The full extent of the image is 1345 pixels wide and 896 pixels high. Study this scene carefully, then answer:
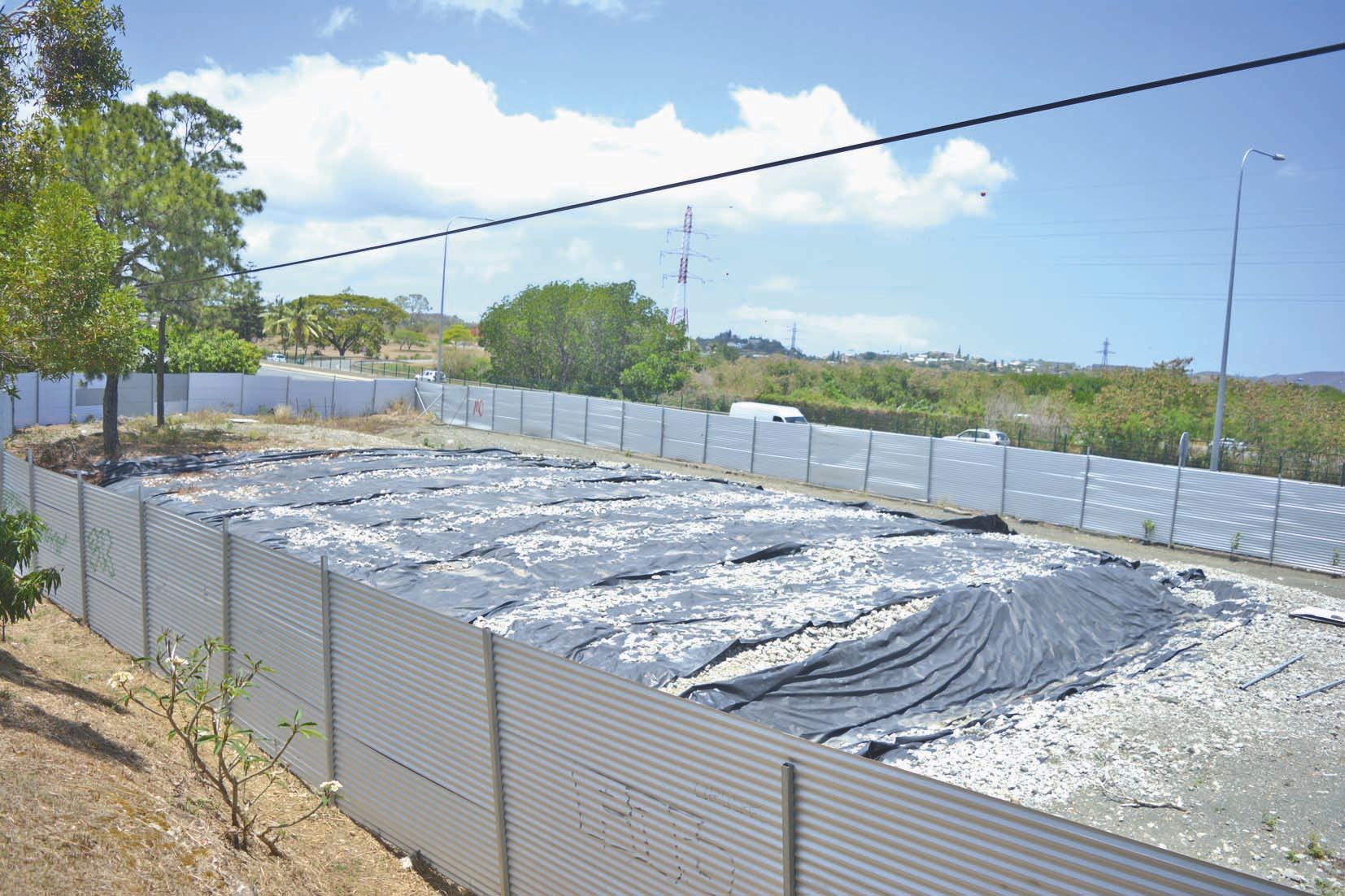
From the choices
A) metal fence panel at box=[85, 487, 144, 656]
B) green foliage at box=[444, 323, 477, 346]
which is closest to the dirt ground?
metal fence panel at box=[85, 487, 144, 656]

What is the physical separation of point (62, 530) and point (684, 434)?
21.4 m

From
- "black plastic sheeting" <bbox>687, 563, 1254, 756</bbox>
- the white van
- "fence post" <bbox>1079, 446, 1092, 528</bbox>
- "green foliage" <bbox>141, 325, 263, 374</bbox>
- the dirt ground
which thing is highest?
"green foliage" <bbox>141, 325, 263, 374</bbox>

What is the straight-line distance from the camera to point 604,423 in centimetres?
3428

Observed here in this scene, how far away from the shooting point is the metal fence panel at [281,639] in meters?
6.91

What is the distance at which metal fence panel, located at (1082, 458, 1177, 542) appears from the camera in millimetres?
20703

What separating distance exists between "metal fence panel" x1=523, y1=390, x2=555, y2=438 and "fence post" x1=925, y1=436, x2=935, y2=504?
1621 centimetres

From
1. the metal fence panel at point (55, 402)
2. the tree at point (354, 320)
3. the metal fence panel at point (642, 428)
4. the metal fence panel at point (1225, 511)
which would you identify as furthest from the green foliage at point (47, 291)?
the tree at point (354, 320)

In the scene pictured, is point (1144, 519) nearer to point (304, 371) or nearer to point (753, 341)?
point (304, 371)

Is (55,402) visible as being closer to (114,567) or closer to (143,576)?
(114,567)

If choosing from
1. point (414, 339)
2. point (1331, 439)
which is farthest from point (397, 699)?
point (414, 339)

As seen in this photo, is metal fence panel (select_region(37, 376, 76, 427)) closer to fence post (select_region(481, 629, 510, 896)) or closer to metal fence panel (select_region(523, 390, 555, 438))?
metal fence panel (select_region(523, 390, 555, 438))

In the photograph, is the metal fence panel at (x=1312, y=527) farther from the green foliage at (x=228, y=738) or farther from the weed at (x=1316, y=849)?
the green foliage at (x=228, y=738)

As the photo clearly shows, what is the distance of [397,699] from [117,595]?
6.17 metres

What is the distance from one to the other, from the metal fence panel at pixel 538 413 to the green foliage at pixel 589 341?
16.0 m
